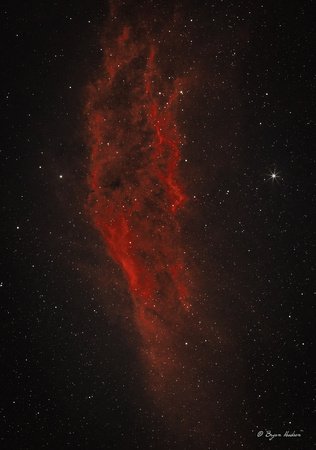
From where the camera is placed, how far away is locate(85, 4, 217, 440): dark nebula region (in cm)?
112

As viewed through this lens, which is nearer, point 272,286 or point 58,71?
point 58,71

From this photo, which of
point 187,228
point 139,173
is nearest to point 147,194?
point 139,173

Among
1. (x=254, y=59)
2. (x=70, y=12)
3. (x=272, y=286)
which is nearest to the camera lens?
(x=70, y=12)

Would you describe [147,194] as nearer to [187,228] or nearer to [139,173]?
[139,173]

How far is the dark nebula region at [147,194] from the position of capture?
3.66ft

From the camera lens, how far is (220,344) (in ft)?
4.14

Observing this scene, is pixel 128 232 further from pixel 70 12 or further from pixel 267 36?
pixel 267 36

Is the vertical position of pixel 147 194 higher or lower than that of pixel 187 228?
higher

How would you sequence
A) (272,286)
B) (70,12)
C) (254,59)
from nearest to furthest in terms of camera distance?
(70,12) → (254,59) → (272,286)

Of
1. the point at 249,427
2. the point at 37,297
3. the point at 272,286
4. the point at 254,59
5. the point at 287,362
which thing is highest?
the point at 254,59

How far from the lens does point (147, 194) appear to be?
3.84 ft

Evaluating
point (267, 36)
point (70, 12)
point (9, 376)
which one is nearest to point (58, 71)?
point (70, 12)

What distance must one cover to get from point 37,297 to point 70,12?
0.96m

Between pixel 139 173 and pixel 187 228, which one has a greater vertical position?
pixel 139 173
